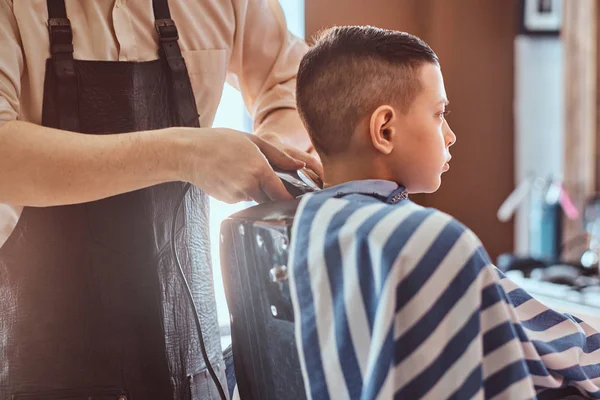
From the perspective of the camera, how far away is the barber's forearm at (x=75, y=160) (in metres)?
0.96

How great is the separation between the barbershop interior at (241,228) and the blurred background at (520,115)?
2.25 meters

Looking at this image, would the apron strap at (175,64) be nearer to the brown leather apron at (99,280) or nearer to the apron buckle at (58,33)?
the brown leather apron at (99,280)

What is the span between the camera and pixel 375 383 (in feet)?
2.41

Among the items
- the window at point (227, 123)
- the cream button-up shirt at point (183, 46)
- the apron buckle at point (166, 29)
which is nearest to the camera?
the cream button-up shirt at point (183, 46)

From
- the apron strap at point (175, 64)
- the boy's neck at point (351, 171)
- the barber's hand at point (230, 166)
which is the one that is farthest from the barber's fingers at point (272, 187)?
the apron strap at point (175, 64)

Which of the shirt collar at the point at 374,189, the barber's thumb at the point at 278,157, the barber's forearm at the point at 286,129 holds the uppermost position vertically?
the barber's forearm at the point at 286,129

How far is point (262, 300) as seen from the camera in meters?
0.91

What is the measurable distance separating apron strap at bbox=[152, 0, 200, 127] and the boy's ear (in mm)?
324

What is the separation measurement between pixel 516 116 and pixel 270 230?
3.15m

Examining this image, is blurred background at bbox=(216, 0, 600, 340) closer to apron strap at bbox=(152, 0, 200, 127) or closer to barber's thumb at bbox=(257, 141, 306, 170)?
apron strap at bbox=(152, 0, 200, 127)

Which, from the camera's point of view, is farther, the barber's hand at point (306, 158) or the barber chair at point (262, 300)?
the barber's hand at point (306, 158)

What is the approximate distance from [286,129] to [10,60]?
519 millimetres

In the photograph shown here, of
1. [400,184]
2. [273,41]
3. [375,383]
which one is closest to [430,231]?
[375,383]

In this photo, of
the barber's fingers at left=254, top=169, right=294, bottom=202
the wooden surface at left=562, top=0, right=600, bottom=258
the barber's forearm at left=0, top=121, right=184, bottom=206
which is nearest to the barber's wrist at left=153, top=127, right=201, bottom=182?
the barber's forearm at left=0, top=121, right=184, bottom=206
